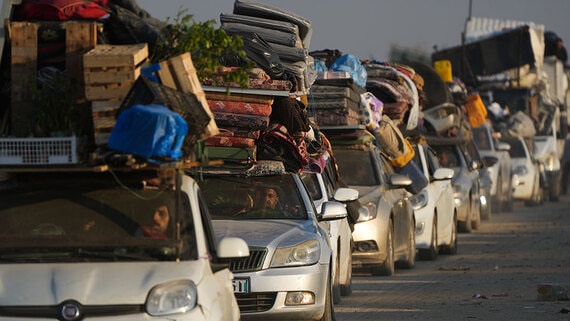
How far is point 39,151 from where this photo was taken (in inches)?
290

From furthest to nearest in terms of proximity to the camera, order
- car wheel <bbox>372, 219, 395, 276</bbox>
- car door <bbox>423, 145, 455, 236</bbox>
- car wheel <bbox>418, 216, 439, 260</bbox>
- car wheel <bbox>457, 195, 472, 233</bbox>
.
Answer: car wheel <bbox>457, 195, 472, 233</bbox>, car door <bbox>423, 145, 455, 236</bbox>, car wheel <bbox>418, 216, 439, 260</bbox>, car wheel <bbox>372, 219, 395, 276</bbox>

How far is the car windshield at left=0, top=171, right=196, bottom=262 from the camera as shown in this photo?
732 centimetres

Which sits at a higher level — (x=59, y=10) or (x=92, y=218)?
(x=59, y=10)

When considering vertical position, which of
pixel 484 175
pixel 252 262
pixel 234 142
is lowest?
pixel 484 175

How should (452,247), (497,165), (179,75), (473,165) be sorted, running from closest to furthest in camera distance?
(179,75)
(452,247)
(473,165)
(497,165)

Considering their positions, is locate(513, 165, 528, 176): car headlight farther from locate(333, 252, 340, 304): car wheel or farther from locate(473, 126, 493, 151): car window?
locate(333, 252, 340, 304): car wheel

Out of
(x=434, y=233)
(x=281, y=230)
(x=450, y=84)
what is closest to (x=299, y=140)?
(x=281, y=230)

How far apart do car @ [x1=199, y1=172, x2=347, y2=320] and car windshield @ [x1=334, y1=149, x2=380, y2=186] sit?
482cm

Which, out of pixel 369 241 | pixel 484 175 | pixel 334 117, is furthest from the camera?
pixel 484 175

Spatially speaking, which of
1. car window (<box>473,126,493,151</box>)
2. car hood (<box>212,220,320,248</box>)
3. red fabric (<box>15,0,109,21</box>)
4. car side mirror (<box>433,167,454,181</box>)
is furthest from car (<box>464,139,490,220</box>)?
red fabric (<box>15,0,109,21</box>)

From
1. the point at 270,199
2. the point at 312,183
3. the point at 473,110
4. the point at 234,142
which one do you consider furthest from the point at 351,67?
the point at 473,110

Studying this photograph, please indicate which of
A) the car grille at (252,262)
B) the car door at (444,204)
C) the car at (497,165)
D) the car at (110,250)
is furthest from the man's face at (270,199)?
the car at (497,165)

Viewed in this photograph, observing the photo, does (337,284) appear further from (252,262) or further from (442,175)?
(442,175)

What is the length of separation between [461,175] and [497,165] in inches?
327
